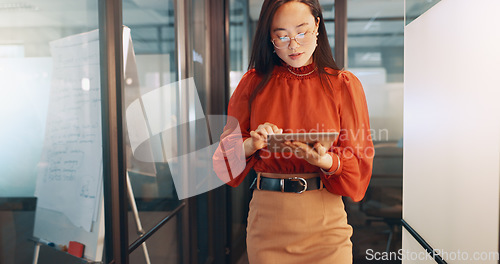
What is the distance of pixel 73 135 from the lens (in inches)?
44.4

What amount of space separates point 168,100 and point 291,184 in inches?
40.4

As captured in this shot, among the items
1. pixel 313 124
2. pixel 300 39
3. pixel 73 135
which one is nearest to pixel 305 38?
pixel 300 39

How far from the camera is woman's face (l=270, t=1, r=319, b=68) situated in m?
1.12

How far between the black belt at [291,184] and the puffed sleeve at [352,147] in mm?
35

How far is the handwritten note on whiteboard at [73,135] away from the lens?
40.0 inches

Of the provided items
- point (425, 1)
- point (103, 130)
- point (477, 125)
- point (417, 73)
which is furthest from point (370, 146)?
point (103, 130)

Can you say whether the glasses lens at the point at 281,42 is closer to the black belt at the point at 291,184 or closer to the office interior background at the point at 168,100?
the black belt at the point at 291,184

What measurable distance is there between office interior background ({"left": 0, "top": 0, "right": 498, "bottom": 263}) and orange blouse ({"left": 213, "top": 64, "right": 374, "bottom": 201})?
18.4 inches

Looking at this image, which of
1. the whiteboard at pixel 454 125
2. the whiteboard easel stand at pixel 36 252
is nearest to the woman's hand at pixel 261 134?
the whiteboard at pixel 454 125

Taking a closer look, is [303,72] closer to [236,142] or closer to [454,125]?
[236,142]

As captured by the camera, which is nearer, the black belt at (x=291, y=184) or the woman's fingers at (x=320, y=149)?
the woman's fingers at (x=320, y=149)

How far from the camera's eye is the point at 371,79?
2.50 metres

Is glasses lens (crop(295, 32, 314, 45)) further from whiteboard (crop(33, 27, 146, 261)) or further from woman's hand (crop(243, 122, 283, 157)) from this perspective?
whiteboard (crop(33, 27, 146, 261))

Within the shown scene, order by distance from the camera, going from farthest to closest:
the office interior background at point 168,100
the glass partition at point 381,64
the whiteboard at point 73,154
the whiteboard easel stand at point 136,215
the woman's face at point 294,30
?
the glass partition at point 381,64, the whiteboard easel stand at point 136,215, the woman's face at point 294,30, the whiteboard at point 73,154, the office interior background at point 168,100
